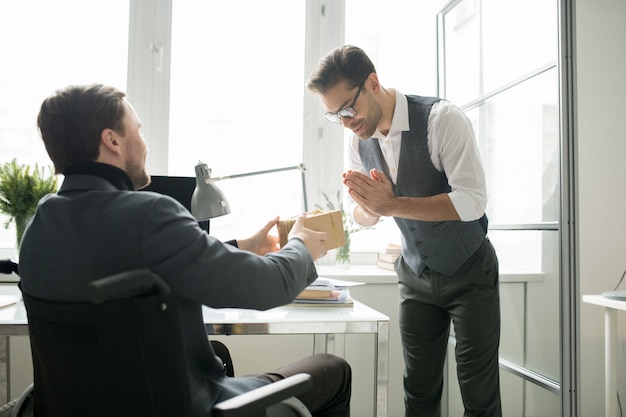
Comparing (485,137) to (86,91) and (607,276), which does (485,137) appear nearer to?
(607,276)

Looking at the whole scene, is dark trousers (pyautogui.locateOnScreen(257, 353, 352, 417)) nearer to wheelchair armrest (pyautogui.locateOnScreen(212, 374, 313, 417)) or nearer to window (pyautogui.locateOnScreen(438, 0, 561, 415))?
wheelchair armrest (pyautogui.locateOnScreen(212, 374, 313, 417))

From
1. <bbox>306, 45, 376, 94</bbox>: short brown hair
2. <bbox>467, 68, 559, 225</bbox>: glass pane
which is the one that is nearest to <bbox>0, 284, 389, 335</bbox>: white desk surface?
<bbox>306, 45, 376, 94</bbox>: short brown hair

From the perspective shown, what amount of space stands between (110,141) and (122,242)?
0.96 feet

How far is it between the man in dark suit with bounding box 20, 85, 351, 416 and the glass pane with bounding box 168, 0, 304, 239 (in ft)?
5.55

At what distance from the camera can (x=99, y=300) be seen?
746 mm

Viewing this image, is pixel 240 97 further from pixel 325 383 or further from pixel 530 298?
pixel 325 383

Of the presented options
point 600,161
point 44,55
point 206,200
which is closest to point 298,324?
point 206,200

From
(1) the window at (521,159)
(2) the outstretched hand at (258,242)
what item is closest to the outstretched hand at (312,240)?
(2) the outstretched hand at (258,242)

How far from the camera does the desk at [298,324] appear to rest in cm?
147

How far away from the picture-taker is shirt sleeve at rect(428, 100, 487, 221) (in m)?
1.70

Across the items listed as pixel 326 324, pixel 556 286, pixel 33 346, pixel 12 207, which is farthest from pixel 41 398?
pixel 556 286

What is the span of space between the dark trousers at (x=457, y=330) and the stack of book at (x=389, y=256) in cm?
76

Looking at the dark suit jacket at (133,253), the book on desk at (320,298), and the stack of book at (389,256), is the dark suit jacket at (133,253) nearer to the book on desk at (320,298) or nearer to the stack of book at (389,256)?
the book on desk at (320,298)

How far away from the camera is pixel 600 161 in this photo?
8.69ft
